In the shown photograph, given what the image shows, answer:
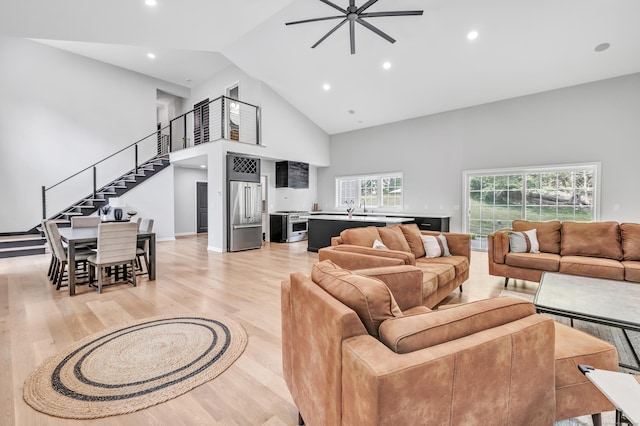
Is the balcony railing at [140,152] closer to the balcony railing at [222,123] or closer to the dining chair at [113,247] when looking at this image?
the balcony railing at [222,123]

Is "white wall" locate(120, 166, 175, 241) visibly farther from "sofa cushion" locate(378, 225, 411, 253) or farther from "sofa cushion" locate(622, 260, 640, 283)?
"sofa cushion" locate(622, 260, 640, 283)

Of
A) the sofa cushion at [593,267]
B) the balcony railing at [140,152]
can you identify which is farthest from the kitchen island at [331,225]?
the balcony railing at [140,152]

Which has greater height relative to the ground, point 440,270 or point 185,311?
point 440,270

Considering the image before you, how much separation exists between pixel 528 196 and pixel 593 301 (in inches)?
185

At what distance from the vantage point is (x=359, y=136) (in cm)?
894

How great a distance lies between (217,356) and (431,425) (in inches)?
72.5

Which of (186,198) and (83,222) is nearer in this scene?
(83,222)

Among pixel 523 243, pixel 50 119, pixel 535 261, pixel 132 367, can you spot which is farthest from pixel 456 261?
pixel 50 119

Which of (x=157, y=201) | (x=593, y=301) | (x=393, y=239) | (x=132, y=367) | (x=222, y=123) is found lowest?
(x=132, y=367)

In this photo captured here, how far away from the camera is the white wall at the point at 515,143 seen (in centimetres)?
522

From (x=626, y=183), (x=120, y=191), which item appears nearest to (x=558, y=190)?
(x=626, y=183)

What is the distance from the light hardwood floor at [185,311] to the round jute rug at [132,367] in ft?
0.24

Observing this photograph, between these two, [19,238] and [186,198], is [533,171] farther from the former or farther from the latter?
[19,238]

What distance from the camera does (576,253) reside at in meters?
3.89
